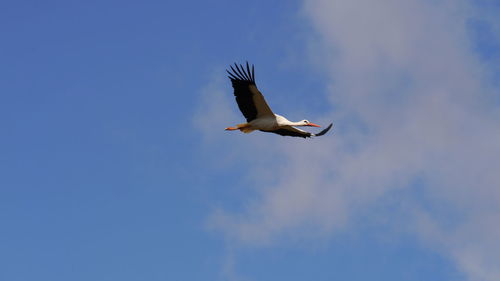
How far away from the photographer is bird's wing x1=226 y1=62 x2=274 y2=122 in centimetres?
3731

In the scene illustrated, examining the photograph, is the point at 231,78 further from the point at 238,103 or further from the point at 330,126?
the point at 330,126

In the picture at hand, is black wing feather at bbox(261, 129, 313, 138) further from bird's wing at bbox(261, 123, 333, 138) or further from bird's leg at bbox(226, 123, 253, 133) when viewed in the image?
bird's leg at bbox(226, 123, 253, 133)

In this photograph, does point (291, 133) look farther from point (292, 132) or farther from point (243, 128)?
point (243, 128)

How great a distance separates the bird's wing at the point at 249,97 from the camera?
37306 mm

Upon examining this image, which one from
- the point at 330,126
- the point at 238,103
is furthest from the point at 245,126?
the point at 330,126

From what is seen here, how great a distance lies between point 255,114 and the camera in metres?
38.6

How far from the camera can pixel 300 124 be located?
4044 centimetres

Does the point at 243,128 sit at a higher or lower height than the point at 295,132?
lower

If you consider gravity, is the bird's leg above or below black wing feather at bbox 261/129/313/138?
below

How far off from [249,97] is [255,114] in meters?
0.99

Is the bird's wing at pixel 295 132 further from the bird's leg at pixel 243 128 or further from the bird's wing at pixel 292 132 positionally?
the bird's leg at pixel 243 128

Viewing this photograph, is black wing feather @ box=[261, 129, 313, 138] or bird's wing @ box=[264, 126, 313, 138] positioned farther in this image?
black wing feather @ box=[261, 129, 313, 138]

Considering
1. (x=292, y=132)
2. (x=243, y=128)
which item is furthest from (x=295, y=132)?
(x=243, y=128)

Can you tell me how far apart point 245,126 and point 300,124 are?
2.66 meters
